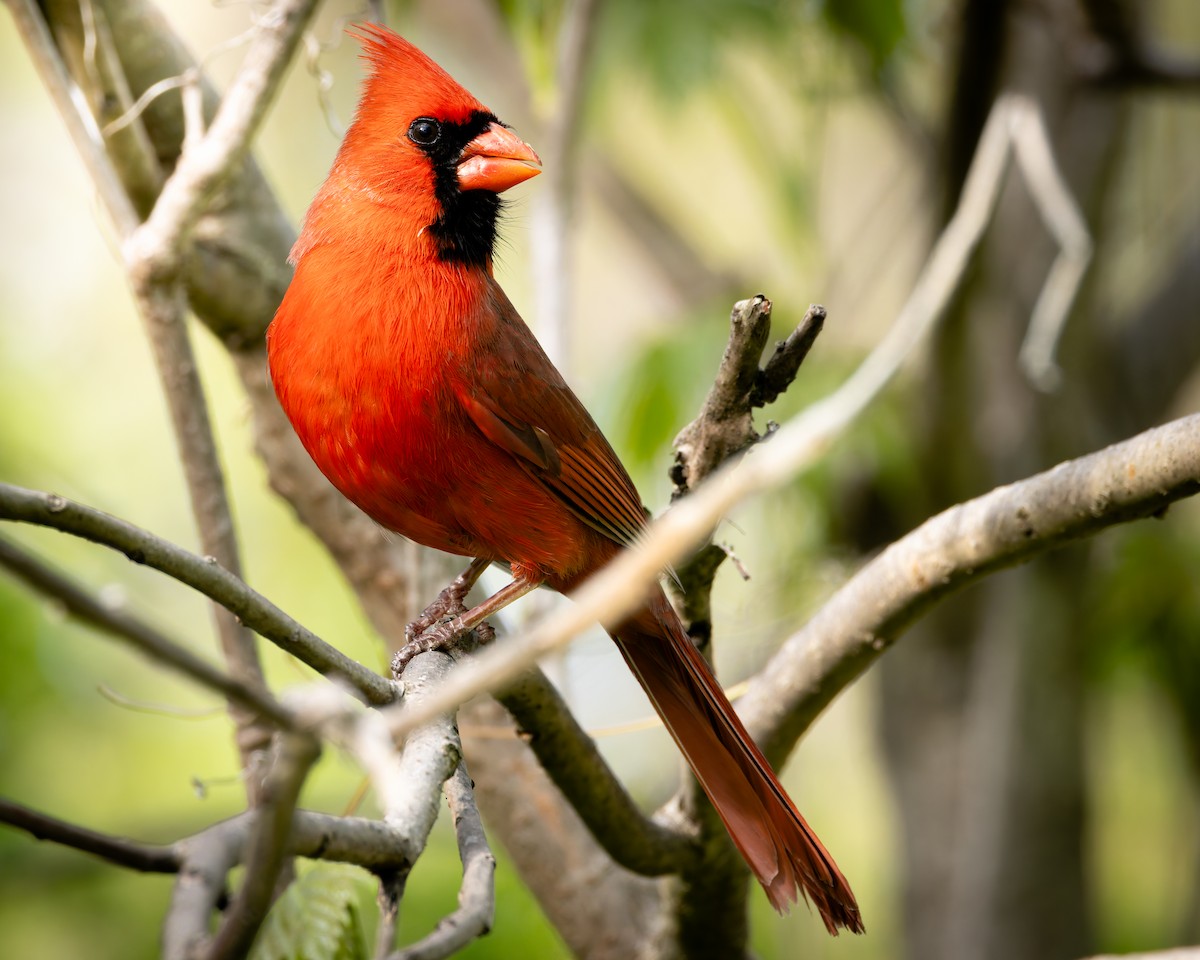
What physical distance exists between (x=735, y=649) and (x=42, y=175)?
400 cm

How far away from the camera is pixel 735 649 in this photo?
3.82 meters

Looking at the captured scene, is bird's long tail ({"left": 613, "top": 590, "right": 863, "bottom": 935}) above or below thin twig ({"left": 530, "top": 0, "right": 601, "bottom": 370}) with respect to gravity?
below

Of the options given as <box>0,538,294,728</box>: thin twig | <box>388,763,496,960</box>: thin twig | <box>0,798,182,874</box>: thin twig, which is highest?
<box>0,538,294,728</box>: thin twig

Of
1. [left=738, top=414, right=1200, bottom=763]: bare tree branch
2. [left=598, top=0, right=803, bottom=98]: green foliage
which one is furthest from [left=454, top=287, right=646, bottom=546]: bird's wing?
[left=598, top=0, right=803, bottom=98]: green foliage

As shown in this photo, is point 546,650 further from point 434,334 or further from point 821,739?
point 821,739

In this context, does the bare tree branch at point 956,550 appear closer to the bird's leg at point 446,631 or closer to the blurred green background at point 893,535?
the bird's leg at point 446,631

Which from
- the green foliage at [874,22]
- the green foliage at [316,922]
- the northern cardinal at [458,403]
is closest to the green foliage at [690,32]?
the green foliage at [874,22]

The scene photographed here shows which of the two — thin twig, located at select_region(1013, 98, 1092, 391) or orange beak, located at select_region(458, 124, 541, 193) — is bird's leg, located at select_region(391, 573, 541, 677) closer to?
orange beak, located at select_region(458, 124, 541, 193)

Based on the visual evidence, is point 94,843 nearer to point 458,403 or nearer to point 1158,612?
point 458,403

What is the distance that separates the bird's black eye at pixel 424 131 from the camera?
2225 millimetres

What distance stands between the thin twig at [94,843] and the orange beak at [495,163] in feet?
4.75

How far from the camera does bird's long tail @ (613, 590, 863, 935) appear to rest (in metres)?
1.88

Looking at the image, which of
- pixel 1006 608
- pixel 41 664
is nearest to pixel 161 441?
pixel 41 664

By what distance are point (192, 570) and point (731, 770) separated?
3.45ft
